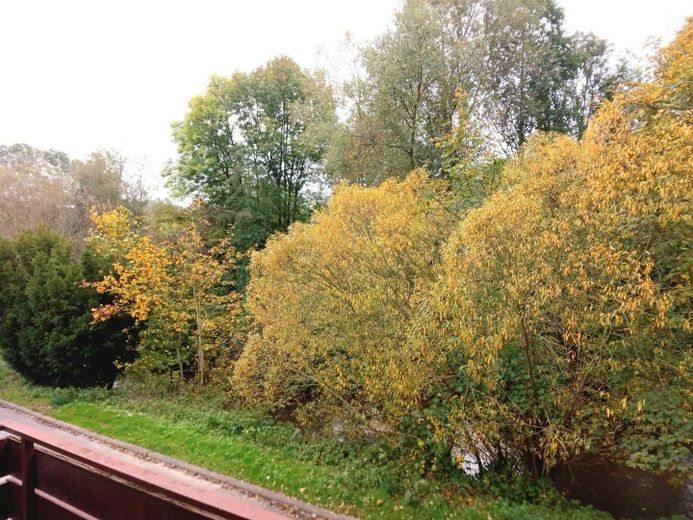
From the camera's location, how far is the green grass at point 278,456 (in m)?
6.10

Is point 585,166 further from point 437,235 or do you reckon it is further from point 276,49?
point 276,49

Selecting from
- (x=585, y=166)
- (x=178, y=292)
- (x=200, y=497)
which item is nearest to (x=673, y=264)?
(x=585, y=166)

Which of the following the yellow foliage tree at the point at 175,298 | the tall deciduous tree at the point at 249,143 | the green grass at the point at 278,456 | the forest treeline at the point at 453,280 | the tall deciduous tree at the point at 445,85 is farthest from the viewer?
the tall deciduous tree at the point at 249,143

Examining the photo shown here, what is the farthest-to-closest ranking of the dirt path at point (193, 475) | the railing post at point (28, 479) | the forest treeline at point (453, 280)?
the dirt path at point (193, 475)
the forest treeline at point (453, 280)
the railing post at point (28, 479)

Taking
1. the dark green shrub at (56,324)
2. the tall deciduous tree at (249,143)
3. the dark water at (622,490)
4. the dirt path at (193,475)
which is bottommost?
the dark water at (622,490)

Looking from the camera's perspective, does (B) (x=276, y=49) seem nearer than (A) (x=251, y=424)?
No

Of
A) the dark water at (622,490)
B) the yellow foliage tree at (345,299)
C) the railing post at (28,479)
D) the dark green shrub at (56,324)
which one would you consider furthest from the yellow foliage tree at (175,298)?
the railing post at (28,479)

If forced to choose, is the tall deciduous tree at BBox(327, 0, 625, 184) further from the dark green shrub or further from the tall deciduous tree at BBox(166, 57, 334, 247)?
the dark green shrub

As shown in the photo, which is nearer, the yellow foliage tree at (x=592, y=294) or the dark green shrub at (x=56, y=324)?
the yellow foliage tree at (x=592, y=294)

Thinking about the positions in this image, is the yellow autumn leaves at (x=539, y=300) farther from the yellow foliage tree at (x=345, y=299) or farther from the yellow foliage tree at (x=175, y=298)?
the yellow foliage tree at (x=175, y=298)

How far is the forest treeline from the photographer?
15.7ft

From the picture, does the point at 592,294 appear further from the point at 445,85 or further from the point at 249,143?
the point at 249,143

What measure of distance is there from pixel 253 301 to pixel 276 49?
59.7 feet

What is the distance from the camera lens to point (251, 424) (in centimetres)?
950
